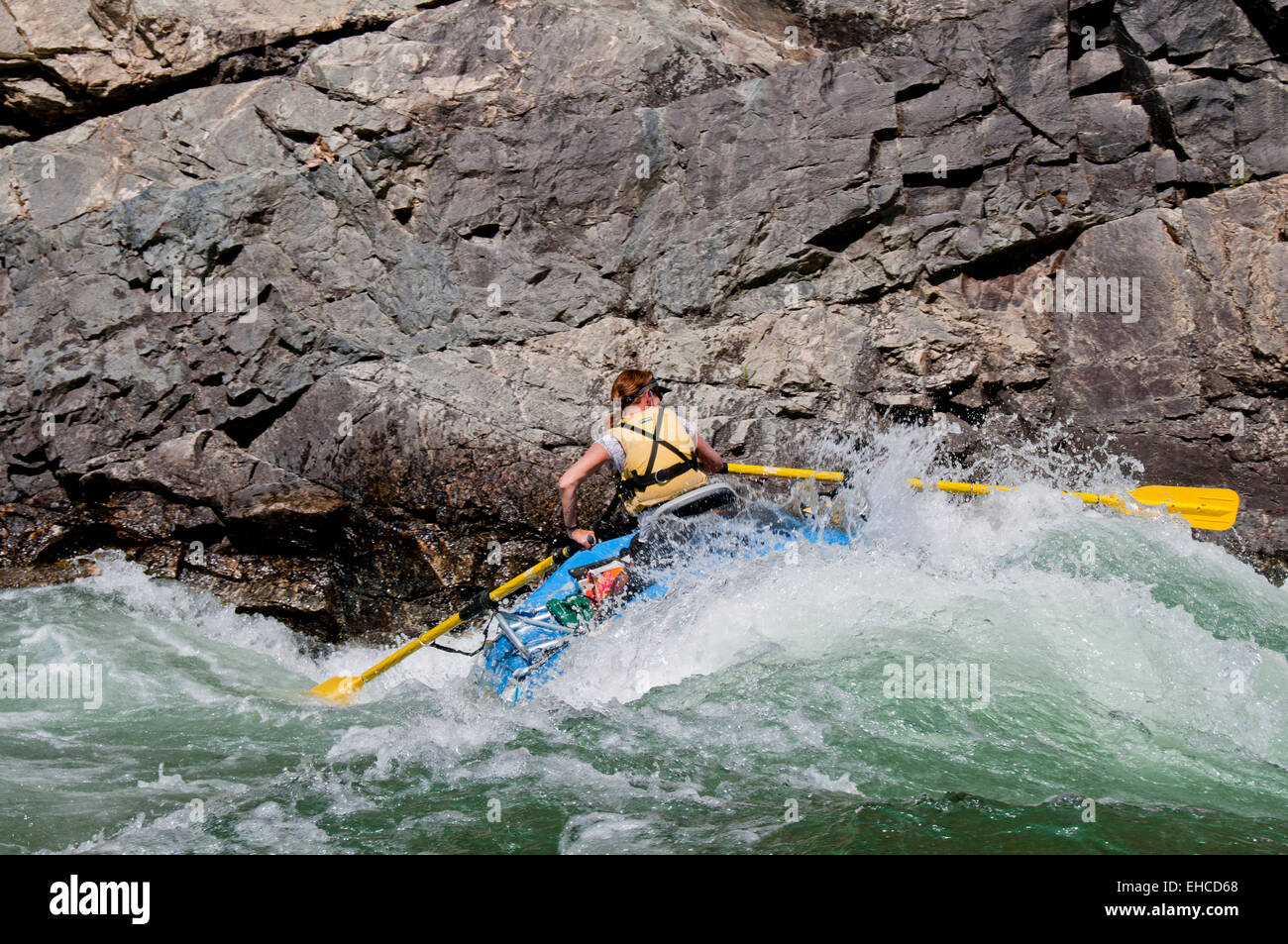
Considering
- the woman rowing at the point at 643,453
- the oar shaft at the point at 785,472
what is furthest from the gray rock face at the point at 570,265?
the woman rowing at the point at 643,453

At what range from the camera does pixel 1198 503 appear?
5910mm

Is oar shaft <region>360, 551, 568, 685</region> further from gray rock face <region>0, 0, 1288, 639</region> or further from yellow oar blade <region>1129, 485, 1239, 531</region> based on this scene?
yellow oar blade <region>1129, 485, 1239, 531</region>

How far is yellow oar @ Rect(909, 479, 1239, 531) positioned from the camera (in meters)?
5.84

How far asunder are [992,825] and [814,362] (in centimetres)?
450

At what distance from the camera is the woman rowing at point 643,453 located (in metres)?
4.88

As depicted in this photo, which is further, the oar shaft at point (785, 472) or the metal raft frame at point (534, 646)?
the oar shaft at point (785, 472)

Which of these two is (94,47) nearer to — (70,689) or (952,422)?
(70,689)

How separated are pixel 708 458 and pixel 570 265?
2.64m

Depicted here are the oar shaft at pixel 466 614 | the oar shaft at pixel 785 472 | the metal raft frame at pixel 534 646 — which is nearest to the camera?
the metal raft frame at pixel 534 646

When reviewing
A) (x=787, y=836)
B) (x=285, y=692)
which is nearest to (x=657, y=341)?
(x=285, y=692)

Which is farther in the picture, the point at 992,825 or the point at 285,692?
the point at 285,692

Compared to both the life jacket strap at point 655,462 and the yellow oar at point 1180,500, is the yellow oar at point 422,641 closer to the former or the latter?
the life jacket strap at point 655,462

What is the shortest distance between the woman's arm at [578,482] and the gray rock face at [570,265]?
1.38 metres

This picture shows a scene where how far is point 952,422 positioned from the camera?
271 inches
